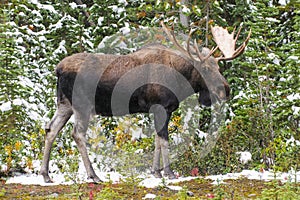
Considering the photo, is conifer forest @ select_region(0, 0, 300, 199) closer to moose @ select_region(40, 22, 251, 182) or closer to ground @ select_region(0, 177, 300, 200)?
ground @ select_region(0, 177, 300, 200)

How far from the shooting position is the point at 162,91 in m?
7.30

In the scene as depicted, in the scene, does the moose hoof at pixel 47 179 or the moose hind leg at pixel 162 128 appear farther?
the moose hind leg at pixel 162 128

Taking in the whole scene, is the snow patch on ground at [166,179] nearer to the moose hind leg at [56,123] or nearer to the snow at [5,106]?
the moose hind leg at [56,123]

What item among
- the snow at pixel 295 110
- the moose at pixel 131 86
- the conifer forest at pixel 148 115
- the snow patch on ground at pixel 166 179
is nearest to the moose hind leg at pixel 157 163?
the moose at pixel 131 86

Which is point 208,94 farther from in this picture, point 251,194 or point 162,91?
point 251,194

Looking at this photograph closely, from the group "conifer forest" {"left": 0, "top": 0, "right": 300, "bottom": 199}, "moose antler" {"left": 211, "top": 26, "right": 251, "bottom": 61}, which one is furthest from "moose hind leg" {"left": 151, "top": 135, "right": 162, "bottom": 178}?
"moose antler" {"left": 211, "top": 26, "right": 251, "bottom": 61}

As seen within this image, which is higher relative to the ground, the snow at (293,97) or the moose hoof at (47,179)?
the snow at (293,97)

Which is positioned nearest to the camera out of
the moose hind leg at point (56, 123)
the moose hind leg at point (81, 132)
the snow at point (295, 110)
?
the moose hind leg at point (81, 132)

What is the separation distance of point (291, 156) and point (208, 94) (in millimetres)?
1434

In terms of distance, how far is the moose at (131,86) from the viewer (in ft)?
23.8

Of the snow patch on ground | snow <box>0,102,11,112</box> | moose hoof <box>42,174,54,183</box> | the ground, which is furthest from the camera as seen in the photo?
snow <box>0,102,11,112</box>

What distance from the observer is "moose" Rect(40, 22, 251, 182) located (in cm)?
724

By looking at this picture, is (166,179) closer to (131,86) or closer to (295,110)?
(131,86)

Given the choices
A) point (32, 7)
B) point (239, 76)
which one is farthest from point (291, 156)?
point (32, 7)
